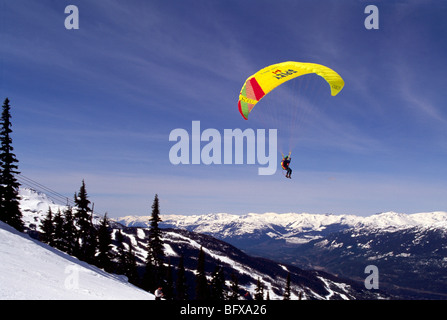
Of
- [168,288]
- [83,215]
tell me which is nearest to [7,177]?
[83,215]

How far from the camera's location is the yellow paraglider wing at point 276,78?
895 inches

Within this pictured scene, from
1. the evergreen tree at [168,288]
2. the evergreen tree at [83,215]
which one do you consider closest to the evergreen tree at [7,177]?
the evergreen tree at [83,215]

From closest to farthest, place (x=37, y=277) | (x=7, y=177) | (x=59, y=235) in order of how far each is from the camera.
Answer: (x=37, y=277) < (x=7, y=177) < (x=59, y=235)

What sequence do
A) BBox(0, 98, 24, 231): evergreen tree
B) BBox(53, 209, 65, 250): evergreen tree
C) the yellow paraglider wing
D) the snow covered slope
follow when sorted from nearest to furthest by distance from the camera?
the snow covered slope → the yellow paraglider wing → BBox(0, 98, 24, 231): evergreen tree → BBox(53, 209, 65, 250): evergreen tree

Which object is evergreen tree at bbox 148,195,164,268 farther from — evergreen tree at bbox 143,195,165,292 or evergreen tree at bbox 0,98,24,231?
evergreen tree at bbox 0,98,24,231

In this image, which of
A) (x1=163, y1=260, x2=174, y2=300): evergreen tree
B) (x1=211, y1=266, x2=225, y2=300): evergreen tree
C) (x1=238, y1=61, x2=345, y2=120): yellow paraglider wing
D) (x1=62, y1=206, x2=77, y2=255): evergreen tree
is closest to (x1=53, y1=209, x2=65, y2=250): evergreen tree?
(x1=62, y1=206, x2=77, y2=255): evergreen tree

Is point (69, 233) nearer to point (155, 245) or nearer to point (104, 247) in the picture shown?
point (104, 247)

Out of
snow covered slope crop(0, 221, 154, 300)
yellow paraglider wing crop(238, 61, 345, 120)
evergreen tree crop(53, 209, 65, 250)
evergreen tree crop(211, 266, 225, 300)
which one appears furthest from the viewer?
evergreen tree crop(211, 266, 225, 300)

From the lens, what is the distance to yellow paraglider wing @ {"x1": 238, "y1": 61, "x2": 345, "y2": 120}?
895 inches

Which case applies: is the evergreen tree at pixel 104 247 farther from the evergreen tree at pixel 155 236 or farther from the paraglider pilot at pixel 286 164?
the paraglider pilot at pixel 286 164

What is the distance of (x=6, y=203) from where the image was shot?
3666 centimetres

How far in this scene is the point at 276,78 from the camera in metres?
24.3
